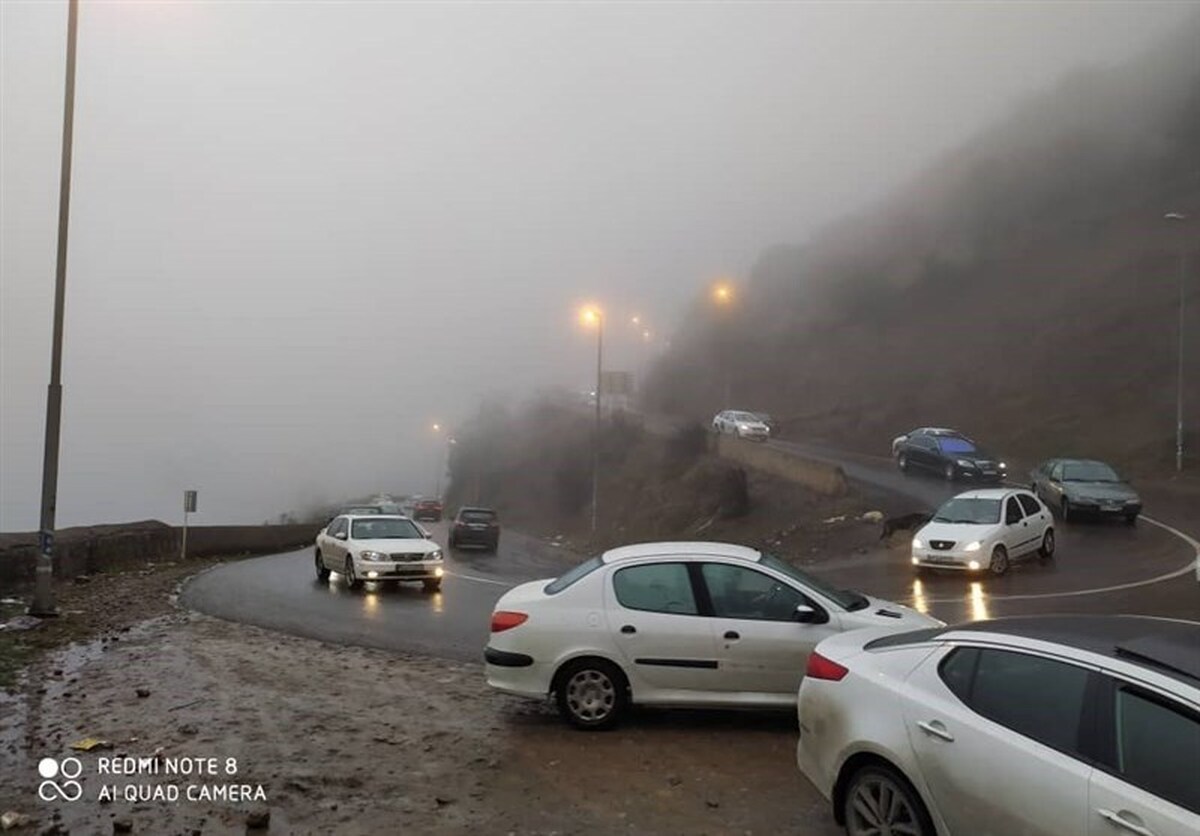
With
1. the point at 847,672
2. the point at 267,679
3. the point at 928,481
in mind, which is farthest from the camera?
the point at 928,481

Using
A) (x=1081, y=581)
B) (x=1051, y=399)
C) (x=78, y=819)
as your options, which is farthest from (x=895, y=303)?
(x=78, y=819)

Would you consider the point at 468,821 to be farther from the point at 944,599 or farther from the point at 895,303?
the point at 895,303

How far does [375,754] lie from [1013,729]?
4.38m

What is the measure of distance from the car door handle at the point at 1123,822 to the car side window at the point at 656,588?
12.5ft

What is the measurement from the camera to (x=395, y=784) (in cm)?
573

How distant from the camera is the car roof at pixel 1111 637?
362 cm

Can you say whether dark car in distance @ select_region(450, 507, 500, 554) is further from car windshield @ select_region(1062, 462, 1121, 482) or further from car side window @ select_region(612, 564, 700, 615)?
car side window @ select_region(612, 564, 700, 615)

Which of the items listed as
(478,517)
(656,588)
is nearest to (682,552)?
(656,588)

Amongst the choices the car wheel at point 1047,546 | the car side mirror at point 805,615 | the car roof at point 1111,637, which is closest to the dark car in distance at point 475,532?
the car wheel at point 1047,546

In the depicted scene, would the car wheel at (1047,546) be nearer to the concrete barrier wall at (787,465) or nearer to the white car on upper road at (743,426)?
the concrete barrier wall at (787,465)

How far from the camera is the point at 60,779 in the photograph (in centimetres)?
575

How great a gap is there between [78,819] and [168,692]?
3265 millimetres

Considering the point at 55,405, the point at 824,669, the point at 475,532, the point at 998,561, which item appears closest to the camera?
the point at 824,669

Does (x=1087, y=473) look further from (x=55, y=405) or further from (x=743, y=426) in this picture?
(x=743, y=426)
